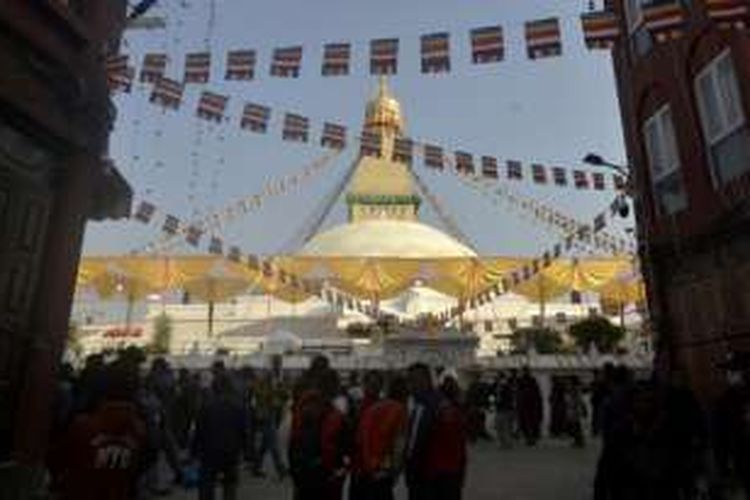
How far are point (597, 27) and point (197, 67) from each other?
23.1ft

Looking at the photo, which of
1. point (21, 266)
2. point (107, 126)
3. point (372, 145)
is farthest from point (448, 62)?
point (21, 266)

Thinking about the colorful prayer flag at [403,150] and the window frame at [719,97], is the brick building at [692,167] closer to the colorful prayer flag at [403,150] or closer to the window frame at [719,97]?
the window frame at [719,97]

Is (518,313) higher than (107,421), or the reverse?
(518,313)

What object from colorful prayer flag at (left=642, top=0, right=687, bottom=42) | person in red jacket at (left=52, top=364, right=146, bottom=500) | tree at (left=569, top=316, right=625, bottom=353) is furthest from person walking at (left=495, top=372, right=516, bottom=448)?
tree at (left=569, top=316, right=625, bottom=353)

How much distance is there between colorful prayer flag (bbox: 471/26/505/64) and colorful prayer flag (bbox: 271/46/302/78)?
315cm

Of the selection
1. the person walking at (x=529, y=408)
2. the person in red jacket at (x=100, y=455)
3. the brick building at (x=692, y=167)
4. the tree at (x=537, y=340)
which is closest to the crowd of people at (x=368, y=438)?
the person in red jacket at (x=100, y=455)

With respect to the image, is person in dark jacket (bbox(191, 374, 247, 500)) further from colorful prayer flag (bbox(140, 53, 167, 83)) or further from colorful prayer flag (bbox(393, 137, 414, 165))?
colorful prayer flag (bbox(393, 137, 414, 165))

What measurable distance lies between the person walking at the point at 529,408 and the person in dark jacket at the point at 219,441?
10.7m

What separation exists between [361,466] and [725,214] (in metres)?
8.32

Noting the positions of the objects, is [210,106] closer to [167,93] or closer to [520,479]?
[167,93]

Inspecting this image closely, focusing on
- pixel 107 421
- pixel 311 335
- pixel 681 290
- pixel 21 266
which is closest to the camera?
pixel 107 421

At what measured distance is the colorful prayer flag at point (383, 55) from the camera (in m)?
14.7

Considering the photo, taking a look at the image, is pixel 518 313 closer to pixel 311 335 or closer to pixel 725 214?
pixel 311 335

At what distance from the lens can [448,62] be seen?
14.6 meters
